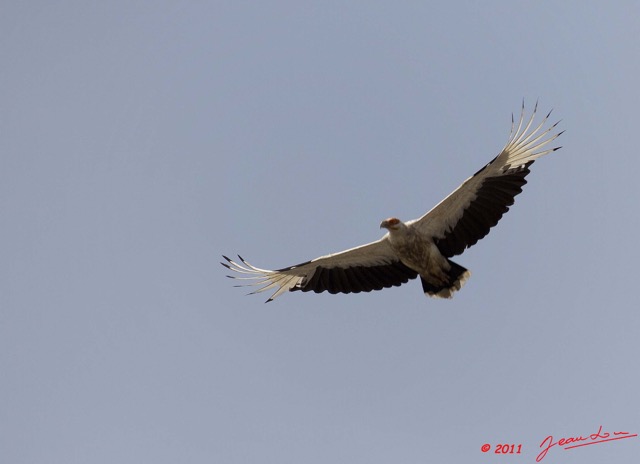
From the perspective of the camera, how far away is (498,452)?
52.1 feet

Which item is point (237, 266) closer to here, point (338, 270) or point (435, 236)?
point (338, 270)

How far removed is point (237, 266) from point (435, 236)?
12.7ft

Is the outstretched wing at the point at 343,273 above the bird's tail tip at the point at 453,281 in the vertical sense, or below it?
above

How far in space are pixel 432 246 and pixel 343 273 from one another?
1.88 m

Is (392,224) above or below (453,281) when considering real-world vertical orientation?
above

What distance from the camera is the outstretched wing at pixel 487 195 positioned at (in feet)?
50.7

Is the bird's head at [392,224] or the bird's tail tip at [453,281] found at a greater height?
the bird's head at [392,224]

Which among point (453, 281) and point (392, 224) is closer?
point (392, 224)

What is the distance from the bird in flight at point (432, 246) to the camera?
15516 millimetres

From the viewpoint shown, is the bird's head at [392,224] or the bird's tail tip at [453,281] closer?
the bird's head at [392,224]

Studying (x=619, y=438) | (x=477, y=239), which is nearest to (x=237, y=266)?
(x=477, y=239)

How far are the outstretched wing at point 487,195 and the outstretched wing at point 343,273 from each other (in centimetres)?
102

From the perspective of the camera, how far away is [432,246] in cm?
1600

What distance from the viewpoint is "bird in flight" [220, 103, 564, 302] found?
15.5 m
